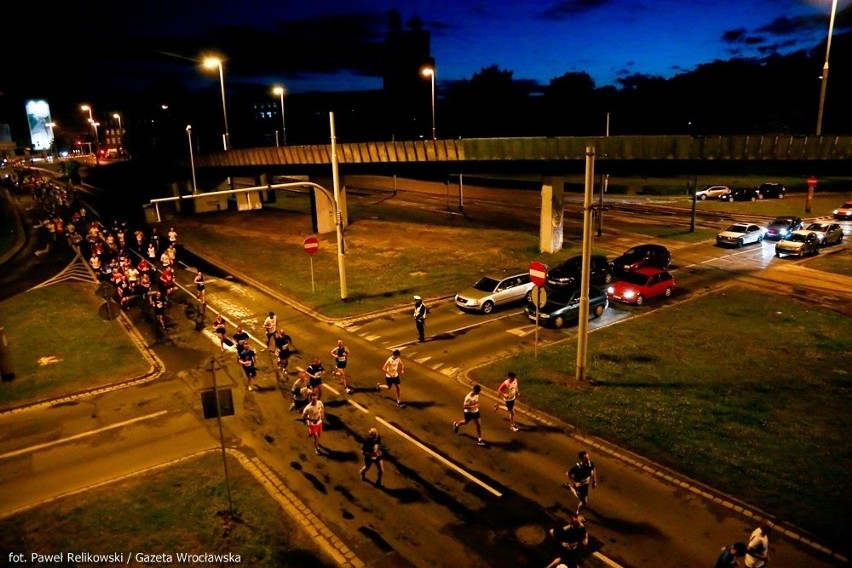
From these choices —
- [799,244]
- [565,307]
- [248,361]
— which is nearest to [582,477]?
[248,361]

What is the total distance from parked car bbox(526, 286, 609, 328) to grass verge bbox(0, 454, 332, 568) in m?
14.1

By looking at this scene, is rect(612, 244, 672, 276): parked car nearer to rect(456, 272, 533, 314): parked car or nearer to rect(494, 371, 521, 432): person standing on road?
rect(456, 272, 533, 314): parked car

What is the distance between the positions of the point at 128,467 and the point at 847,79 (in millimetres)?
117531

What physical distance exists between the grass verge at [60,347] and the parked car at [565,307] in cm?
1504

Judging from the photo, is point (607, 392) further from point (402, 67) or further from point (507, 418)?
point (402, 67)

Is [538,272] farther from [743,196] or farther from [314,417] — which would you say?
[743,196]

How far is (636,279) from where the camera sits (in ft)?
87.9

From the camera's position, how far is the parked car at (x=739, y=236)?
126ft

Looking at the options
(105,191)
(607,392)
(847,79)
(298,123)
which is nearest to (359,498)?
(607,392)

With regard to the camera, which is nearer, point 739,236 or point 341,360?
point 341,360

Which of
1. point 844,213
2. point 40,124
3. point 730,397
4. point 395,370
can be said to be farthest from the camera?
point 40,124

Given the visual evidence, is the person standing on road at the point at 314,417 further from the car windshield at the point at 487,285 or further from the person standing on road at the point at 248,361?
the car windshield at the point at 487,285

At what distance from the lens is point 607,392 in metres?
17.0

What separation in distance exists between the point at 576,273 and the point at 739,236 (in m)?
17.3
